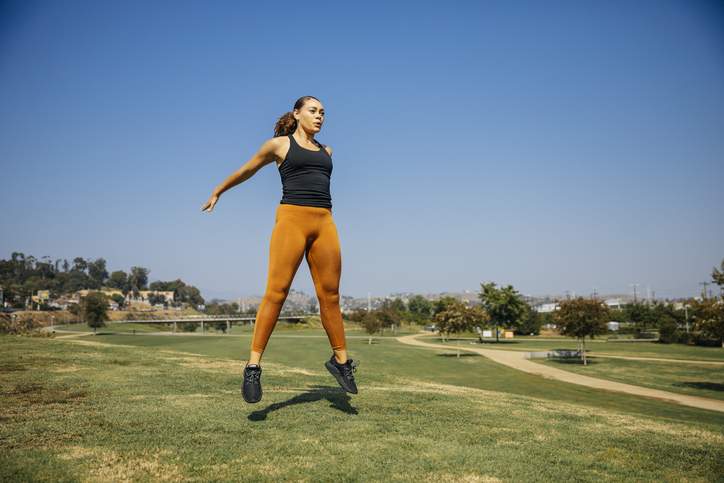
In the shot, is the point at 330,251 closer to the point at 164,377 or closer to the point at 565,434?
the point at 565,434

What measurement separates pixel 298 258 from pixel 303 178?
0.95m

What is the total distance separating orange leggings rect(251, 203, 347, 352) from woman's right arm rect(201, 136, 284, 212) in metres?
0.57

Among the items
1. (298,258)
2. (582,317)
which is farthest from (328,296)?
(582,317)

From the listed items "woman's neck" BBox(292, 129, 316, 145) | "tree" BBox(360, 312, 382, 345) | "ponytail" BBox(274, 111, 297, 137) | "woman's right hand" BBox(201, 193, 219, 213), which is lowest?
"tree" BBox(360, 312, 382, 345)

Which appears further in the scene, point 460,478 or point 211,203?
point 211,203

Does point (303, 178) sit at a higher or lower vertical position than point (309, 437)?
higher

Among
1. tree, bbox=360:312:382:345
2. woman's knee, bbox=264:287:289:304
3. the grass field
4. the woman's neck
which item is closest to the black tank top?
the woman's neck

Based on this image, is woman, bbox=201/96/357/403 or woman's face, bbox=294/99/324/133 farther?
woman's face, bbox=294/99/324/133

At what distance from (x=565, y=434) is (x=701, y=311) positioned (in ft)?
93.9

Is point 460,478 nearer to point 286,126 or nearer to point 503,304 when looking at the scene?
point 286,126

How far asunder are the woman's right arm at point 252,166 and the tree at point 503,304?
74.3m

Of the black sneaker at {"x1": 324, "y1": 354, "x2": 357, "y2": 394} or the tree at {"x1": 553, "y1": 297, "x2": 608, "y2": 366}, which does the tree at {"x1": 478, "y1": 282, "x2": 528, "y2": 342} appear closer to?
the tree at {"x1": 553, "y1": 297, "x2": 608, "y2": 366}

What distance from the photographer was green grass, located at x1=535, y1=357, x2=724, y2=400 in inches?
1214

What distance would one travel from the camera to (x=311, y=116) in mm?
6043
